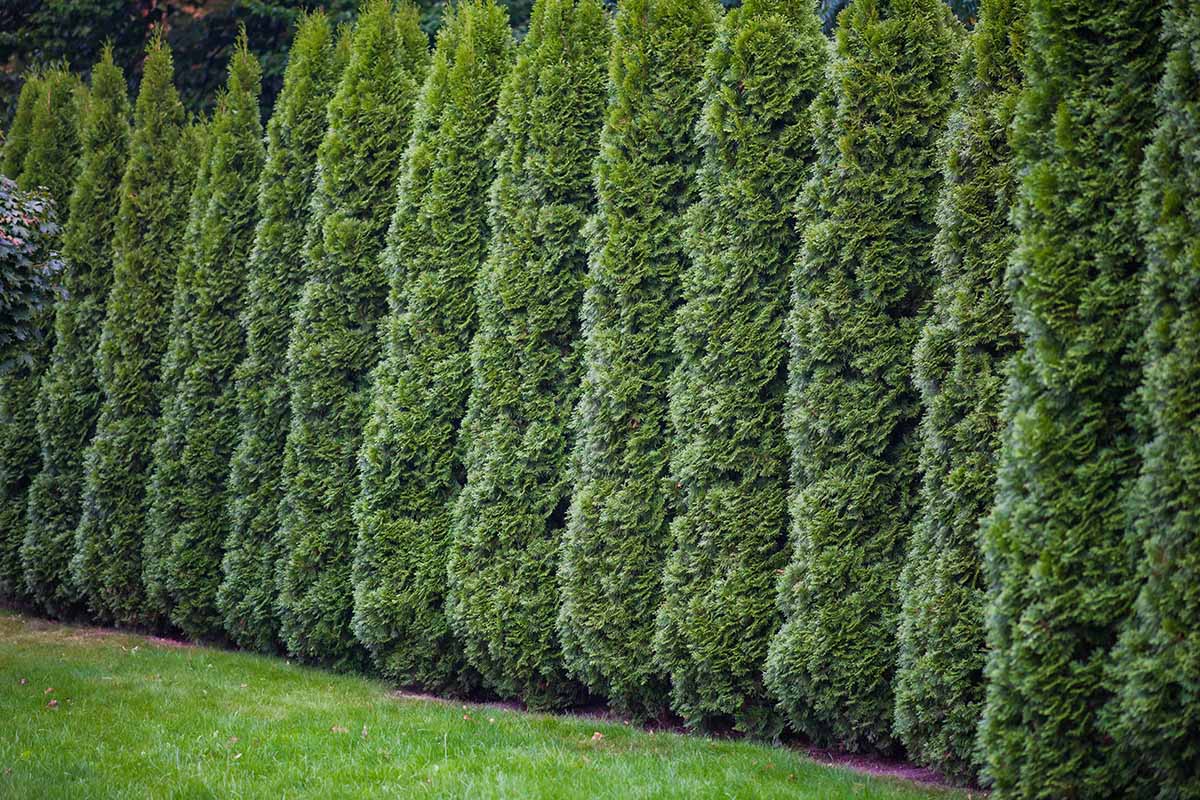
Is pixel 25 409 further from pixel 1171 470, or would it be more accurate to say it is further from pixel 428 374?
pixel 1171 470

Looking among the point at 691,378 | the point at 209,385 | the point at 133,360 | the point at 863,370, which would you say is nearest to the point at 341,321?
the point at 209,385

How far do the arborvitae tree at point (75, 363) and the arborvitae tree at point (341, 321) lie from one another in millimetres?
3427

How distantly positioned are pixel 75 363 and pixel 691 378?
7468mm

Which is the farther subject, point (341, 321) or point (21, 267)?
point (341, 321)

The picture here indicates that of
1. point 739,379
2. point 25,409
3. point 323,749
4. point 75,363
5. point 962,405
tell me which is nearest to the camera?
point 962,405

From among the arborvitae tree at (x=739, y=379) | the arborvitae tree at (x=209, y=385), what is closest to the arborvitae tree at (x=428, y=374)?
the arborvitae tree at (x=739, y=379)

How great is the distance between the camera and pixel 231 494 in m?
9.65

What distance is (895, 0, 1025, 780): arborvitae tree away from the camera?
5316 millimetres

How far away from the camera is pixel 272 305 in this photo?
9500 millimetres

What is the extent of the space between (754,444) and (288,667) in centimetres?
440

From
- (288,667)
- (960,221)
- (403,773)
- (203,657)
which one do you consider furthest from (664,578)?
(203,657)

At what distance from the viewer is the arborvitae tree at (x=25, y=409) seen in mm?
11523

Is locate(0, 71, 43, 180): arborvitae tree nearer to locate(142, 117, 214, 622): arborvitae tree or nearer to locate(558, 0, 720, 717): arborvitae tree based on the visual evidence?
locate(142, 117, 214, 622): arborvitae tree

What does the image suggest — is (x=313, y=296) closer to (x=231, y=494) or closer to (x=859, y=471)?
(x=231, y=494)
